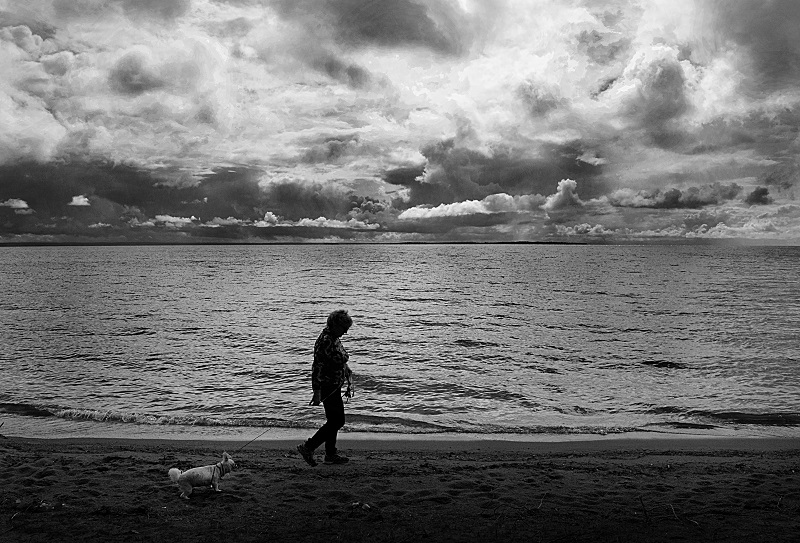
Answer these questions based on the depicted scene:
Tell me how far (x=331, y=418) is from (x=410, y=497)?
184cm

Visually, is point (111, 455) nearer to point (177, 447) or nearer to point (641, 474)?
point (177, 447)

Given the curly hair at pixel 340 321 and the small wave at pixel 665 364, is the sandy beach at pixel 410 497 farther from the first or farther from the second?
the small wave at pixel 665 364

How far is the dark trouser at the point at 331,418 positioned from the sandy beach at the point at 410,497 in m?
0.35

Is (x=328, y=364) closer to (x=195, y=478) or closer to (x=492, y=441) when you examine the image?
(x=195, y=478)

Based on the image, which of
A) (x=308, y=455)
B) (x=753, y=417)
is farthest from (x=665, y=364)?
(x=308, y=455)

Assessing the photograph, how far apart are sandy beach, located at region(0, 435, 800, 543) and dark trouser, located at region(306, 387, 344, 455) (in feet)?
1.15

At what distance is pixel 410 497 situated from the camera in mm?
6961

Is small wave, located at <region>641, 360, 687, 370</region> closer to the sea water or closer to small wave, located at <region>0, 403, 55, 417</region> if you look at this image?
the sea water

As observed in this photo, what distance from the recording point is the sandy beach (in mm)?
5945

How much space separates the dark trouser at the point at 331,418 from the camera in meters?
8.01

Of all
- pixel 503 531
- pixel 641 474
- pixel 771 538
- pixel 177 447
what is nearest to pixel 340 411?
pixel 503 531

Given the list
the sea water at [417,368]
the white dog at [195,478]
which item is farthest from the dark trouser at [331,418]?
the sea water at [417,368]

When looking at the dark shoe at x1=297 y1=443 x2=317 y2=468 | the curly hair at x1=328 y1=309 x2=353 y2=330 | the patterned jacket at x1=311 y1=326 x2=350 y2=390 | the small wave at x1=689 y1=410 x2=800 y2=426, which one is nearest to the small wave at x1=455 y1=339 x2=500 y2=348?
the small wave at x1=689 y1=410 x2=800 y2=426

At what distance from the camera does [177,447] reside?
400 inches
